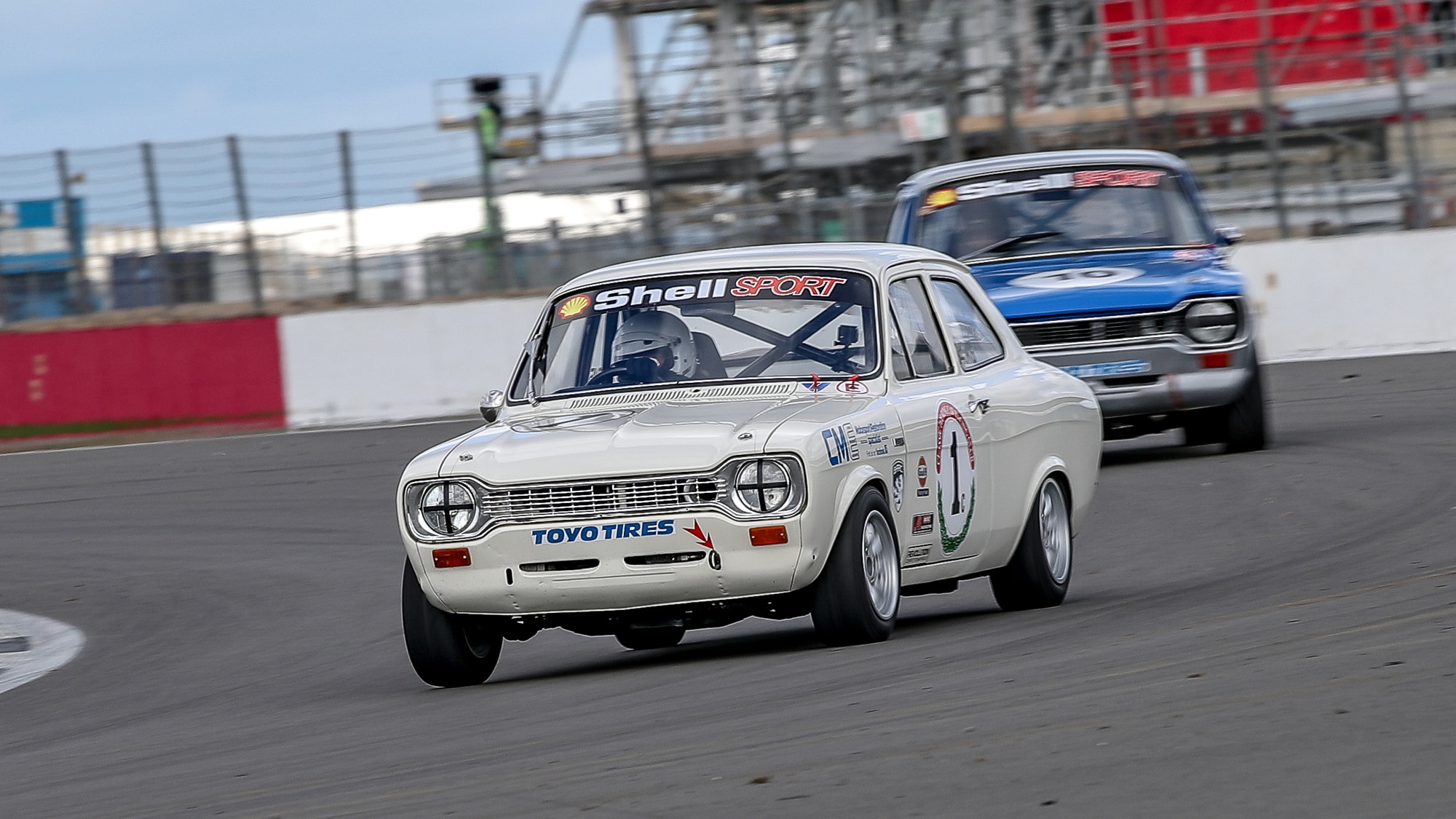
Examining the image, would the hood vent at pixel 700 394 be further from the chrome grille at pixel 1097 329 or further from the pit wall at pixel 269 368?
the pit wall at pixel 269 368

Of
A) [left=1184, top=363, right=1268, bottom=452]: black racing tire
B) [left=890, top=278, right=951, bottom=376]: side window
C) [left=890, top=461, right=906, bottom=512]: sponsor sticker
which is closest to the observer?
[left=890, top=461, right=906, bottom=512]: sponsor sticker

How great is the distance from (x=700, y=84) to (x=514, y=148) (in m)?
5.51

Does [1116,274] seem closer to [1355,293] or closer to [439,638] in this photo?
[439,638]

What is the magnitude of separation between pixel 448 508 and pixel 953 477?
5.54 feet

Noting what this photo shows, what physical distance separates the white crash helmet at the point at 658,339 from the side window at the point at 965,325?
98 centimetres

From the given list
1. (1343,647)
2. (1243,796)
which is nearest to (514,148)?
(1343,647)

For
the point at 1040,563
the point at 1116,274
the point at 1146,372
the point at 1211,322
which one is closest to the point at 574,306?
the point at 1040,563

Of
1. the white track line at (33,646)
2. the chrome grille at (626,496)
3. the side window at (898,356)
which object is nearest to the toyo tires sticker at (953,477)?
the side window at (898,356)

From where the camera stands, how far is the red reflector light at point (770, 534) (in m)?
6.40

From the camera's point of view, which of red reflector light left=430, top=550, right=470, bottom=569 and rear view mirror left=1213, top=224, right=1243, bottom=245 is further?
rear view mirror left=1213, top=224, right=1243, bottom=245

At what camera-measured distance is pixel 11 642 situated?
970 cm

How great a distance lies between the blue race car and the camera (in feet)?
40.0

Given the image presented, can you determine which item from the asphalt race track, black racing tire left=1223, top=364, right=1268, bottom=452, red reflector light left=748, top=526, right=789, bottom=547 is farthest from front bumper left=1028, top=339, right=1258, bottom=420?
red reflector light left=748, top=526, right=789, bottom=547

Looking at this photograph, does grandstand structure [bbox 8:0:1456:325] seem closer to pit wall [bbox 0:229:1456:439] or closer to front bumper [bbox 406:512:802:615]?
pit wall [bbox 0:229:1456:439]
